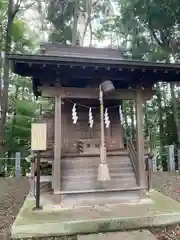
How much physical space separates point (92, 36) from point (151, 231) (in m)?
14.4

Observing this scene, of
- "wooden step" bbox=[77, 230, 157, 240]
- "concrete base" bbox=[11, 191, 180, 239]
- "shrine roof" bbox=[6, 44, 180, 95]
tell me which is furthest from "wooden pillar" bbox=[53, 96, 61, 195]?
"wooden step" bbox=[77, 230, 157, 240]

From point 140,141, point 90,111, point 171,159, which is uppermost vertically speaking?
point 90,111

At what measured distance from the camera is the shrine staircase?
452 cm

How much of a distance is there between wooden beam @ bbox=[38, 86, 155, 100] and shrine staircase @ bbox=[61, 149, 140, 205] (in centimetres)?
157

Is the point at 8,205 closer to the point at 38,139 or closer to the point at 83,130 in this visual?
the point at 38,139

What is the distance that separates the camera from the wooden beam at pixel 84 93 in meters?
4.48

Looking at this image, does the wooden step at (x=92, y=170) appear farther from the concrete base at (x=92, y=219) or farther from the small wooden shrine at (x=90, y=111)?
the concrete base at (x=92, y=219)

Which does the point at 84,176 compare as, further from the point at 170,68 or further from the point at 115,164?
the point at 170,68

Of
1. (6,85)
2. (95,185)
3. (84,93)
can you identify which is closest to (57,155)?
(95,185)

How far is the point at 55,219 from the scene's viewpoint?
141 inches

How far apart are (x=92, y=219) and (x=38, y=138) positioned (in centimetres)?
180

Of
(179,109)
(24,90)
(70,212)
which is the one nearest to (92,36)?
(24,90)

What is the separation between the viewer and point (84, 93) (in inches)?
183

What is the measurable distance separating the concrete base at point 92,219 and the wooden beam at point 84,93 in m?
2.25
